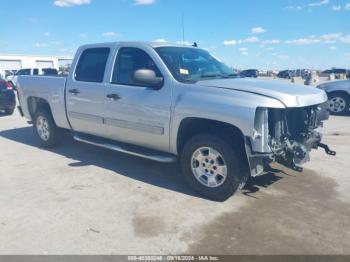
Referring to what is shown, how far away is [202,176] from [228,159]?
52 cm

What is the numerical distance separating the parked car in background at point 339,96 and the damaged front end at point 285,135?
6.75 m

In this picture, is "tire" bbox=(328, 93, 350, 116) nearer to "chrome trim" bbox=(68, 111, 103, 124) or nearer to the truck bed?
"chrome trim" bbox=(68, 111, 103, 124)

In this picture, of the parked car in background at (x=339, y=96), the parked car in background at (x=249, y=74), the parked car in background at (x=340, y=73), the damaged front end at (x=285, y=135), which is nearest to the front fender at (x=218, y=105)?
the damaged front end at (x=285, y=135)

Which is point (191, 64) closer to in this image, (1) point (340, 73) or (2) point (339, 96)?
(2) point (339, 96)

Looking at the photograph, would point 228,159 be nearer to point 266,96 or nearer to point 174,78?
point 266,96

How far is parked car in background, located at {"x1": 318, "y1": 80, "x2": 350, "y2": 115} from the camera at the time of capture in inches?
423

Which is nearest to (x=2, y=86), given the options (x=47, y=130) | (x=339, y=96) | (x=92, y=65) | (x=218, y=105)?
(x=47, y=130)

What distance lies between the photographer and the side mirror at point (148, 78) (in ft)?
14.6

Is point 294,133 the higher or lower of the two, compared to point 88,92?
lower

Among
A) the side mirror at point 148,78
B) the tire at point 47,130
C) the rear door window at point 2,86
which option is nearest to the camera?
the side mirror at point 148,78

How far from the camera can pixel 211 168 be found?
4.32 m

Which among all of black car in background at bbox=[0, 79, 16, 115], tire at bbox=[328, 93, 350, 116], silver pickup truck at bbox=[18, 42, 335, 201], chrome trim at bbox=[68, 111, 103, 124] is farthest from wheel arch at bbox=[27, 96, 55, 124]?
tire at bbox=[328, 93, 350, 116]

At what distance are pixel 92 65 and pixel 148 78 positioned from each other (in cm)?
175

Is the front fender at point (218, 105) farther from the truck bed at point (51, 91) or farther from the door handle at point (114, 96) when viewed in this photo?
the truck bed at point (51, 91)
